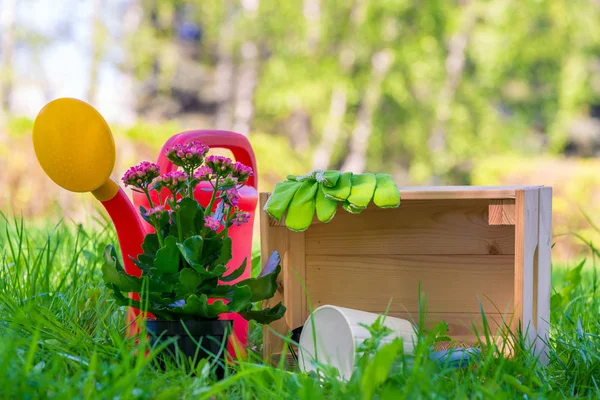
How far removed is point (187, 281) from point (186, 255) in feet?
0.17

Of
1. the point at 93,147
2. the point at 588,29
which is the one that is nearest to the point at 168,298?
the point at 93,147

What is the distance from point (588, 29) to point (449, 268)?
848 cm

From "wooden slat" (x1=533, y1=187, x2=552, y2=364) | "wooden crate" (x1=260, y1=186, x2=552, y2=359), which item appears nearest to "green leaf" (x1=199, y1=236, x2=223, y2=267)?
"wooden crate" (x1=260, y1=186, x2=552, y2=359)

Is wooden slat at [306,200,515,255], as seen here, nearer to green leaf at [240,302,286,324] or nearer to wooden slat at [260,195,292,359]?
wooden slat at [260,195,292,359]

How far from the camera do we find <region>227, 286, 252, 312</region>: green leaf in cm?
119

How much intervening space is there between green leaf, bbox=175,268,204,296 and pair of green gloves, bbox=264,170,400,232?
23 centimetres

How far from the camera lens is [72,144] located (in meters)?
1.15

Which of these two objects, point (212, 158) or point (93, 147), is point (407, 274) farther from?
point (93, 147)

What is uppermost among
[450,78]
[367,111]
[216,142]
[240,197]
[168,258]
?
[450,78]

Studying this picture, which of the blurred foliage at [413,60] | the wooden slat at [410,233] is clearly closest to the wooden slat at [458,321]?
the wooden slat at [410,233]

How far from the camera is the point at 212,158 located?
1.21 m

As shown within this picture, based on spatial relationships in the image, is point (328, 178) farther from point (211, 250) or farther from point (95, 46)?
point (95, 46)

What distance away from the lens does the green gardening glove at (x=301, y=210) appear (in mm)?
1315

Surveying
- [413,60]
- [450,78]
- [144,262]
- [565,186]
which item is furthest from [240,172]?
[450,78]
